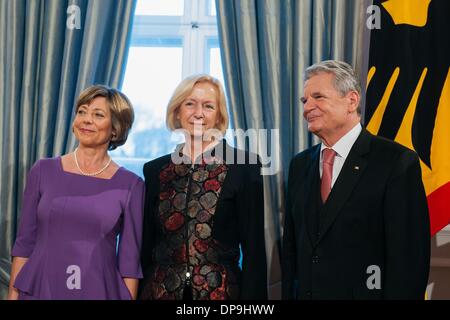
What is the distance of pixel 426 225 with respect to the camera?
1.88 meters

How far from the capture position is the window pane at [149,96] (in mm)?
2965

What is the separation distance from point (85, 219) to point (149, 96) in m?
1.08

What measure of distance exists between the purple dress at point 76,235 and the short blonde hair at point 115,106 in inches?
7.7

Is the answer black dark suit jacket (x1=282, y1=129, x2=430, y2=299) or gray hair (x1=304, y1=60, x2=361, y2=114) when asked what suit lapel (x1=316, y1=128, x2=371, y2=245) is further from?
gray hair (x1=304, y1=60, x2=361, y2=114)

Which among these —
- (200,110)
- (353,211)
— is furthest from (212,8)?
(353,211)

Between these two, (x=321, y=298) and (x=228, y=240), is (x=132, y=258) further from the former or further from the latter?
(x=321, y=298)

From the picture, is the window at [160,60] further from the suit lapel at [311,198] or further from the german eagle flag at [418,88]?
the suit lapel at [311,198]

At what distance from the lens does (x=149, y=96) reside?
3.01m

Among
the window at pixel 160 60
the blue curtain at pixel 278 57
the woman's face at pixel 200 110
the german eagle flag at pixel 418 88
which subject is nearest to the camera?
the woman's face at pixel 200 110

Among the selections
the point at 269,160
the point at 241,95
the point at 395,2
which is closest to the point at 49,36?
the point at 241,95

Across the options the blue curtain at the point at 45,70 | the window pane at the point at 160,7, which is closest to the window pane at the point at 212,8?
the window pane at the point at 160,7

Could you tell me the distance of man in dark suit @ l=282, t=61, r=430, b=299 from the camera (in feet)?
6.09

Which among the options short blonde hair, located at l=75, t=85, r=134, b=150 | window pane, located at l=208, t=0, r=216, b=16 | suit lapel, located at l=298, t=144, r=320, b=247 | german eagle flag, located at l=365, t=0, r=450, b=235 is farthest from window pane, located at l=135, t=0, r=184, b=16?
suit lapel, located at l=298, t=144, r=320, b=247
